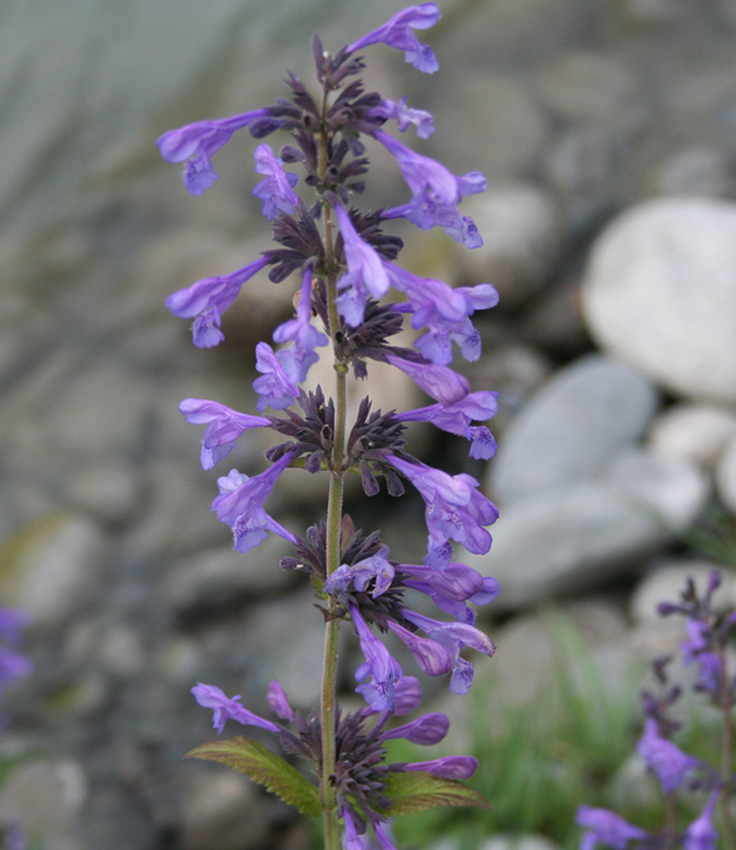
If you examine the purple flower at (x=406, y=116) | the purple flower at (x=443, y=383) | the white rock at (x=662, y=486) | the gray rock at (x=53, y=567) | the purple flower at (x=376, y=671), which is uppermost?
the purple flower at (x=406, y=116)

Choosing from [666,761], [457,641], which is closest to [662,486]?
[666,761]

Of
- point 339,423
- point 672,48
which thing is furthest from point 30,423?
point 672,48

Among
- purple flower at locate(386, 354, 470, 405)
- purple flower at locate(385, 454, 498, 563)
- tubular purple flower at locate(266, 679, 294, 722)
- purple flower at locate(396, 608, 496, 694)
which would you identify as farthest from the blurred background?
purple flower at locate(386, 354, 470, 405)

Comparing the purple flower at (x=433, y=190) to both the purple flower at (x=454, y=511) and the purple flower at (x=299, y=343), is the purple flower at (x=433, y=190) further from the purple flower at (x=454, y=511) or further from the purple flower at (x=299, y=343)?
the purple flower at (x=454, y=511)

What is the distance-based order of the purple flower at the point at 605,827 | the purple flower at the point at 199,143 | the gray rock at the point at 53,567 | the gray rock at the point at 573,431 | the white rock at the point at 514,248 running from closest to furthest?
the purple flower at the point at 199,143 < the purple flower at the point at 605,827 < the gray rock at the point at 573,431 < the gray rock at the point at 53,567 < the white rock at the point at 514,248

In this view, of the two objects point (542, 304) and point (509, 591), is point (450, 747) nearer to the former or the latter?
point (509, 591)

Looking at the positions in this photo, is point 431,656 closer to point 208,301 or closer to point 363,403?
point 363,403

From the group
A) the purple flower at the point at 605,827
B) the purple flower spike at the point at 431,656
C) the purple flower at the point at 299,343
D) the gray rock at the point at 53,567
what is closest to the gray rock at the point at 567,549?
the purple flower at the point at 605,827
